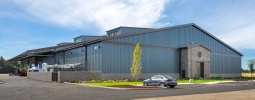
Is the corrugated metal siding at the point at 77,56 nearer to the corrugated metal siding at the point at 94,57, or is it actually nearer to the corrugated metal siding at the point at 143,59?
the corrugated metal siding at the point at 94,57

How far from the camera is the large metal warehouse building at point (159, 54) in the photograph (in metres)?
40.5

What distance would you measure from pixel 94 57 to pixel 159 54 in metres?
12.0

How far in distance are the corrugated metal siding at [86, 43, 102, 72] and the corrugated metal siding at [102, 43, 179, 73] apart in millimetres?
856

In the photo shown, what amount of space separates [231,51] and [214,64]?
25.1 ft

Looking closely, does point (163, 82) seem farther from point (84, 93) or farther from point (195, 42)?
point (195, 42)

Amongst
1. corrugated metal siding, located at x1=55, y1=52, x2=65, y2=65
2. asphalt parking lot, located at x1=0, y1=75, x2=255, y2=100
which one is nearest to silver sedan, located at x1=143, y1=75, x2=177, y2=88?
asphalt parking lot, located at x1=0, y1=75, x2=255, y2=100

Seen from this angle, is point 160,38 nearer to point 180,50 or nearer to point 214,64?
point 180,50

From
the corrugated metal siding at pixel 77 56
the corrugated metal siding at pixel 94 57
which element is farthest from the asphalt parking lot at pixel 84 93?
the corrugated metal siding at pixel 77 56

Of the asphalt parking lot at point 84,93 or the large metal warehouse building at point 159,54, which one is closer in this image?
the asphalt parking lot at point 84,93

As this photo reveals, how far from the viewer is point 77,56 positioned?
4684cm

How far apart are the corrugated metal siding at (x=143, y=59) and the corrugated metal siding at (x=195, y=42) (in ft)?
3.43

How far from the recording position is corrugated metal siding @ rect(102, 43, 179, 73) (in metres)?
39.9

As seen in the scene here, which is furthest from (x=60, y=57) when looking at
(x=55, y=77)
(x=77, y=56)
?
(x=55, y=77)

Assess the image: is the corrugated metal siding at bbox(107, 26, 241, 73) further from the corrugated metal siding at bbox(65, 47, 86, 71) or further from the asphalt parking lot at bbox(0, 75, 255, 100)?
the asphalt parking lot at bbox(0, 75, 255, 100)
